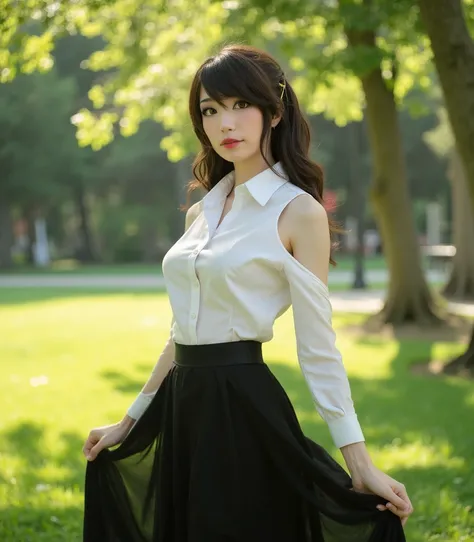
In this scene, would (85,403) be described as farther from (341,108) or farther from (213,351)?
(341,108)

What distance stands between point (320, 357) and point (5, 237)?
38627mm

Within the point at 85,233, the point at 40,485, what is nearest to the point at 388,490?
the point at 40,485

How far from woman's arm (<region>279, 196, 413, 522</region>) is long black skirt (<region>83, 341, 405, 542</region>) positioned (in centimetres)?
7

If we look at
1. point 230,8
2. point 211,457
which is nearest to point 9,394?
point 230,8

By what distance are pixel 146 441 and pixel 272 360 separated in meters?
7.85

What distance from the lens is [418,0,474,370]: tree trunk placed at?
7.95 metres

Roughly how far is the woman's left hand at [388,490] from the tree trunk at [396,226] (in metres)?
11.1

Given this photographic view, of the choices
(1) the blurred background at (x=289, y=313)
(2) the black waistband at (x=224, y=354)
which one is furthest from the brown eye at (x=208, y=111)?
(2) the black waistband at (x=224, y=354)

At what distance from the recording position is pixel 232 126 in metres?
2.88

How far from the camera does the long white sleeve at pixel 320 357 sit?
2.71m

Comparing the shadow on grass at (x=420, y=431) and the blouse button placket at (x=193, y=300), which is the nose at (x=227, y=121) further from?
the shadow on grass at (x=420, y=431)

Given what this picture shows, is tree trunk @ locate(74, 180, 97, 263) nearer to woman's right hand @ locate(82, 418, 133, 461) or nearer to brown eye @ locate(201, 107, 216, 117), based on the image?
woman's right hand @ locate(82, 418, 133, 461)

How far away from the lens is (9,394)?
29.1ft

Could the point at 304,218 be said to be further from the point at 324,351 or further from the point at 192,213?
the point at 192,213
